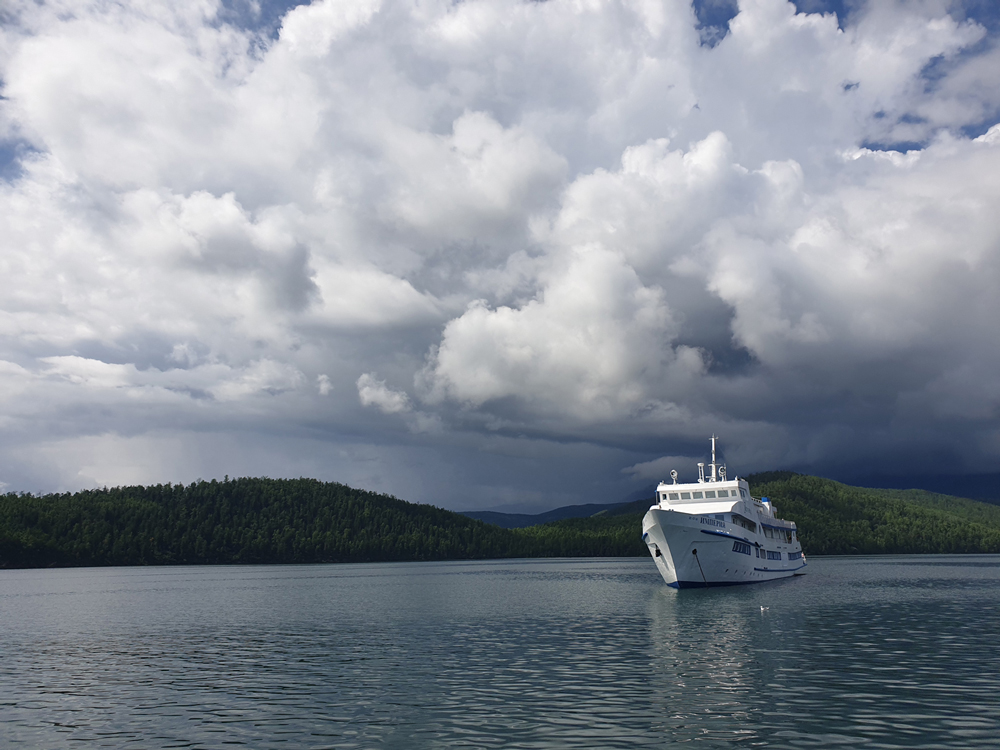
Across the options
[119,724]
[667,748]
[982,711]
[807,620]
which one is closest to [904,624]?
[807,620]

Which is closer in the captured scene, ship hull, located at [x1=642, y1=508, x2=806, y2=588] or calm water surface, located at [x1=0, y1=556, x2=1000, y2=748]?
calm water surface, located at [x1=0, y1=556, x2=1000, y2=748]

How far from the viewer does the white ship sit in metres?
95.2

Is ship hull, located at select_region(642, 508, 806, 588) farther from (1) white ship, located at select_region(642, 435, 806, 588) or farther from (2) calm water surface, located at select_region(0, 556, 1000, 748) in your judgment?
(2) calm water surface, located at select_region(0, 556, 1000, 748)

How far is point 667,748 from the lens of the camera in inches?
1081

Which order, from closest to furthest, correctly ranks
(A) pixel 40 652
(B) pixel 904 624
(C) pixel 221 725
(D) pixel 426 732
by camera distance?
1. (D) pixel 426 732
2. (C) pixel 221 725
3. (A) pixel 40 652
4. (B) pixel 904 624

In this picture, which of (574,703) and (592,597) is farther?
(592,597)

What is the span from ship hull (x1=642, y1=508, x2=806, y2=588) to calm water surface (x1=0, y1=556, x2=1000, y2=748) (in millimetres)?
10258

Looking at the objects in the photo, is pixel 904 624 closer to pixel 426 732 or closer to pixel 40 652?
pixel 426 732

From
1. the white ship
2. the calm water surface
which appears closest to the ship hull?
the white ship

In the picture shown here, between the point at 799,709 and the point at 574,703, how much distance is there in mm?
10318

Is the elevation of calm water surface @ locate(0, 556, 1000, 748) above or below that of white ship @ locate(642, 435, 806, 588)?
below

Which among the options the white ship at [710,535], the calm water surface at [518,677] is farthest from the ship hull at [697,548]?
the calm water surface at [518,677]

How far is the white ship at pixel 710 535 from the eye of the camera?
95188mm

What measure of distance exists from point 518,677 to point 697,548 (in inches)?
2361
